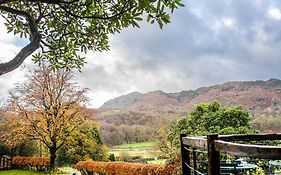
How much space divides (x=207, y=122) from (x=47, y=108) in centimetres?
1136

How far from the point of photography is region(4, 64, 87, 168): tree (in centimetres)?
1864

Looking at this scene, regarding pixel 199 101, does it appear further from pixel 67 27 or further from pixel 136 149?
pixel 67 27

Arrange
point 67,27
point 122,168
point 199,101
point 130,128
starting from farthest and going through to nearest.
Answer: point 130,128 < point 199,101 < point 122,168 < point 67,27

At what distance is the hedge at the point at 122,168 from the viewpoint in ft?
34.4

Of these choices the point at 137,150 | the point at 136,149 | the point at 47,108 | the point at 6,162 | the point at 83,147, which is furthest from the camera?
the point at 136,149

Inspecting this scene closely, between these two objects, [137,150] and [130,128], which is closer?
[137,150]

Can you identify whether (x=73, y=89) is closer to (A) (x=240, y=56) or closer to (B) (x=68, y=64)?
(B) (x=68, y=64)

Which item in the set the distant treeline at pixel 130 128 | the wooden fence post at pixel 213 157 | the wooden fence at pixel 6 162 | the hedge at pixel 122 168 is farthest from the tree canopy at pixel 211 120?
the wooden fence at pixel 6 162

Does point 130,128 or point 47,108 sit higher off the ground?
point 47,108

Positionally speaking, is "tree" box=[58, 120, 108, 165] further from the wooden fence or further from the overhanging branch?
the overhanging branch

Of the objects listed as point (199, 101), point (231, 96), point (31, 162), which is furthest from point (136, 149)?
point (231, 96)

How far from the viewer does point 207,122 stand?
34.2 feet

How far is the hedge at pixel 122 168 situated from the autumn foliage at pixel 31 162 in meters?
3.77

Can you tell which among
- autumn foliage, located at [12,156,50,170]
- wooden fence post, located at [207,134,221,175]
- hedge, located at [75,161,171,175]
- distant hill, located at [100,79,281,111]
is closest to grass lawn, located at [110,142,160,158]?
distant hill, located at [100,79,281,111]
